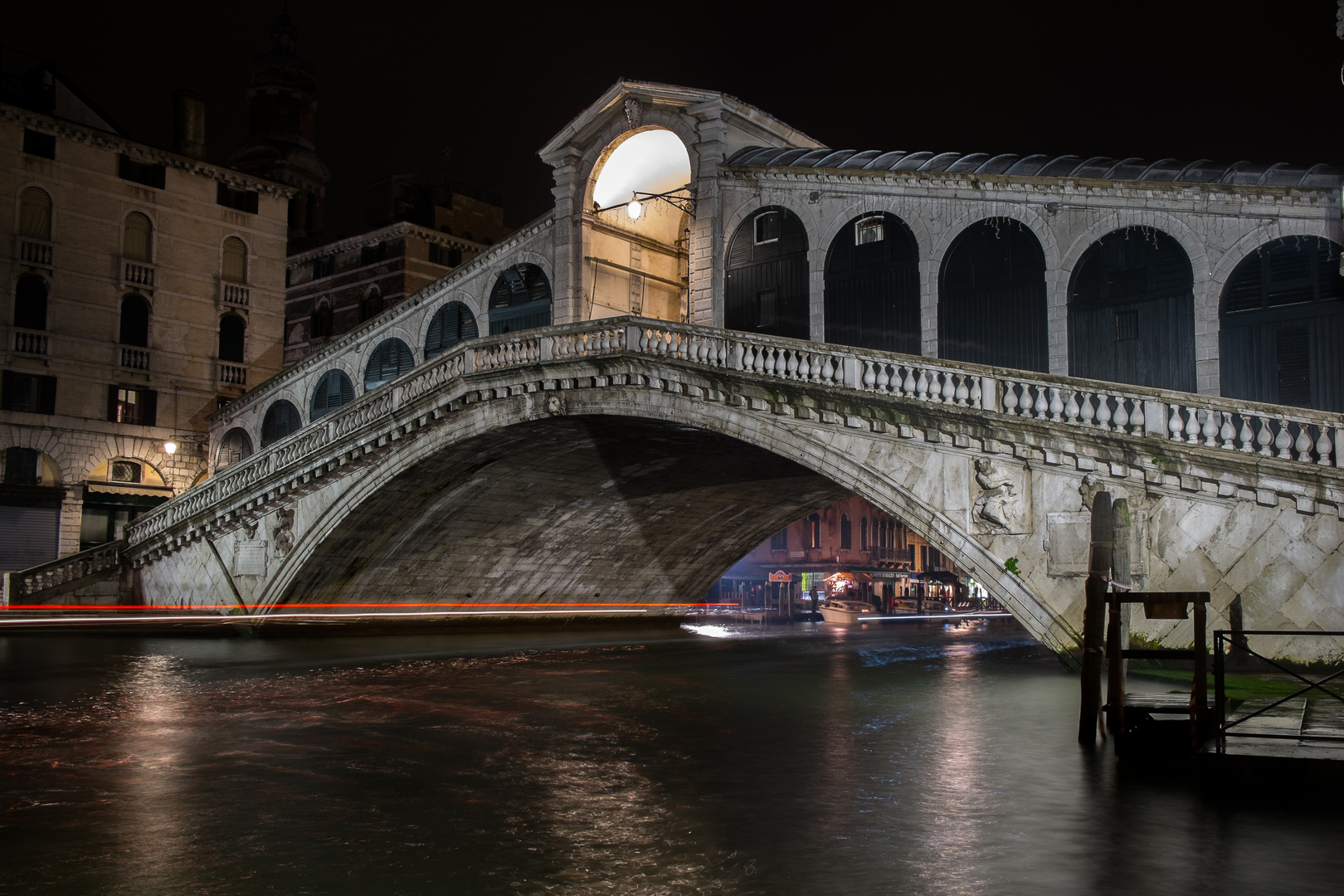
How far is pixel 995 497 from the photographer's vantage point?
645 inches

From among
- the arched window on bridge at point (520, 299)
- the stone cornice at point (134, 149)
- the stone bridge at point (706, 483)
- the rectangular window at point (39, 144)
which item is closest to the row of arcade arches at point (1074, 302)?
the stone bridge at point (706, 483)

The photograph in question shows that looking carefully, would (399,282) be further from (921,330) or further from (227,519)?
(921,330)

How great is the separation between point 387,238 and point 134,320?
11451 mm

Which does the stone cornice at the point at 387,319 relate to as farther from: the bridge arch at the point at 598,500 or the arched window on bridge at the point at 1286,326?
the arched window on bridge at the point at 1286,326

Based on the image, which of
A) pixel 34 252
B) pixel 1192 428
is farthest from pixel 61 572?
pixel 1192 428

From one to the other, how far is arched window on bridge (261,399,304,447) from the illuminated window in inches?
860

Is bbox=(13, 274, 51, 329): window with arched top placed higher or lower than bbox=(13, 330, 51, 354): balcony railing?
higher

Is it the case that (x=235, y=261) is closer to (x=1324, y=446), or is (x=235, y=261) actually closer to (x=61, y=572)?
(x=61, y=572)

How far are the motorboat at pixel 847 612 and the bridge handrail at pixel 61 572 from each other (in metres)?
23.5

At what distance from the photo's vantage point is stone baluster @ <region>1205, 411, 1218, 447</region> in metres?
14.7

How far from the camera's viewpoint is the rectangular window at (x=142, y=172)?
36.7m

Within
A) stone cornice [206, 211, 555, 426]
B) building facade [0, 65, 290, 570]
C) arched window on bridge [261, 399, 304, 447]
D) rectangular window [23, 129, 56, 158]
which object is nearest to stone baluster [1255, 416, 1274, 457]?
stone cornice [206, 211, 555, 426]

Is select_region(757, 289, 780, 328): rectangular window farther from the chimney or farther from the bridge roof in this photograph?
the chimney

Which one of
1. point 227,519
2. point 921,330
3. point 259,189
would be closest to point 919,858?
point 921,330
